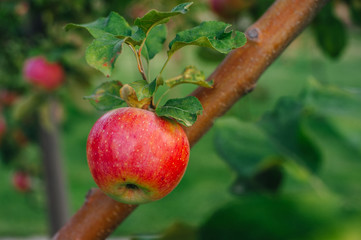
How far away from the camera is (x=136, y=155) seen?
1.63 feet

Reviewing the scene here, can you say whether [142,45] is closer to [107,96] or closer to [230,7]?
[107,96]

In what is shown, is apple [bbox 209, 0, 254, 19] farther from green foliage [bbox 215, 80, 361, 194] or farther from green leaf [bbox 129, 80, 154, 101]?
green leaf [bbox 129, 80, 154, 101]

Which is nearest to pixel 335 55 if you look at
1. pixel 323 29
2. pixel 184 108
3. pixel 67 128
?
pixel 323 29

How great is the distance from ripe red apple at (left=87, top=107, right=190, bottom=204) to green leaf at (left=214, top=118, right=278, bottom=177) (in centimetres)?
45

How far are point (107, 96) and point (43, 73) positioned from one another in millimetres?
963

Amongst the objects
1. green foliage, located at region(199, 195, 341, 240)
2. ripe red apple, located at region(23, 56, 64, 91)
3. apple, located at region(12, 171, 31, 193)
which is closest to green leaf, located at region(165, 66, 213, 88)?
green foliage, located at region(199, 195, 341, 240)

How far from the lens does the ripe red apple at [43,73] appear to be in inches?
57.9

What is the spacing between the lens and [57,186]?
1809mm

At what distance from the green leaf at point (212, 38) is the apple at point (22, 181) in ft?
6.31

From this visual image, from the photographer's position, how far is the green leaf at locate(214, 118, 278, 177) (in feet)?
3.15

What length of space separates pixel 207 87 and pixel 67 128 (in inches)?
70.7

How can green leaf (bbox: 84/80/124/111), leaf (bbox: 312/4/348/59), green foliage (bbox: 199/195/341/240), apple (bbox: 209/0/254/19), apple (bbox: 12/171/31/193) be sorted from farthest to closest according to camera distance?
1. apple (bbox: 12/171/31/193)
2. apple (bbox: 209/0/254/19)
3. leaf (bbox: 312/4/348/59)
4. green foliage (bbox: 199/195/341/240)
5. green leaf (bbox: 84/80/124/111)

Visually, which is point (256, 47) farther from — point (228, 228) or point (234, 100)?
point (228, 228)

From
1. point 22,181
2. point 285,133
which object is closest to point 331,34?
point 285,133
